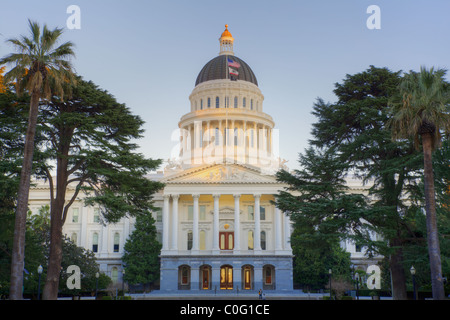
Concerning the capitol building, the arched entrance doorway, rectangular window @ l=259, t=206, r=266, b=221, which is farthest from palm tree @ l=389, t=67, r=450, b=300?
rectangular window @ l=259, t=206, r=266, b=221

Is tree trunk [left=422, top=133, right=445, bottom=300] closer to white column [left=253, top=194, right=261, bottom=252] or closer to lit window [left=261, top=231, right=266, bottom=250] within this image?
white column [left=253, top=194, right=261, bottom=252]

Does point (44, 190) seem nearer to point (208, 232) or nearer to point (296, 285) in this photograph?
point (208, 232)

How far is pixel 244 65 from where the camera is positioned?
3625 inches

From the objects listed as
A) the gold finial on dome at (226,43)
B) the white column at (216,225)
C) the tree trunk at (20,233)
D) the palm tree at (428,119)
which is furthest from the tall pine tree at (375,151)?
the gold finial on dome at (226,43)

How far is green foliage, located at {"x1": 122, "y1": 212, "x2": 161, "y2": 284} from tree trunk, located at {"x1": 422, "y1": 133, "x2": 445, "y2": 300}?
4680 cm

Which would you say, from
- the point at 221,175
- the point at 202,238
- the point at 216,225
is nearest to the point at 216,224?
the point at 216,225

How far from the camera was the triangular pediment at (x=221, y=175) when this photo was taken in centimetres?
6894

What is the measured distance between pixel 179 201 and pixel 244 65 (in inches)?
1266

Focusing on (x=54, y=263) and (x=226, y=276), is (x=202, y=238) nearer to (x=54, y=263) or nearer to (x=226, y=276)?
(x=226, y=276)

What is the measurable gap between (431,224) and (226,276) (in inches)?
1863

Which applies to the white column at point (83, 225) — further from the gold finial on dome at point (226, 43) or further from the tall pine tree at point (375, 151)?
the tall pine tree at point (375, 151)

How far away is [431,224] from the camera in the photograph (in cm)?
2284

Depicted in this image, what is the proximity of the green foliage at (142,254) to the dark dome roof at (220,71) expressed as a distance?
1284 inches

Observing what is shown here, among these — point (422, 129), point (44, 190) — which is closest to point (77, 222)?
point (44, 190)
